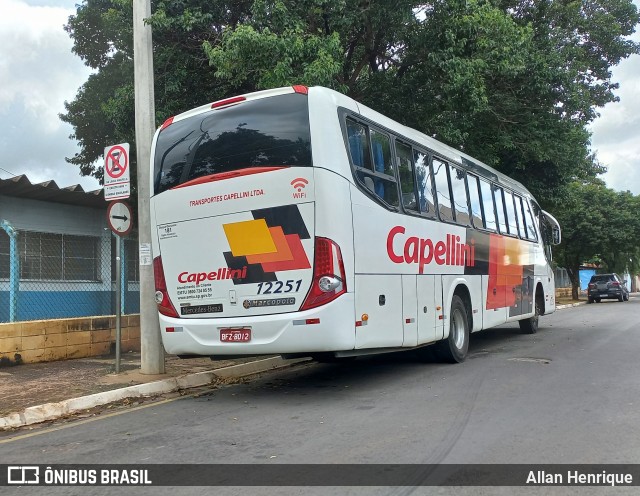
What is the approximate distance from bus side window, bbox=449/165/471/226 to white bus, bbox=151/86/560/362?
1.25m

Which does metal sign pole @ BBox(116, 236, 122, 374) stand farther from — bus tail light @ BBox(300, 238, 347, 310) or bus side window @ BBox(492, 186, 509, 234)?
Answer: bus side window @ BBox(492, 186, 509, 234)

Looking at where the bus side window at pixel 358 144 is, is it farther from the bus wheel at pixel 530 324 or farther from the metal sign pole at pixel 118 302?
the bus wheel at pixel 530 324

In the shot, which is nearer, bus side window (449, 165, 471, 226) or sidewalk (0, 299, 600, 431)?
sidewalk (0, 299, 600, 431)

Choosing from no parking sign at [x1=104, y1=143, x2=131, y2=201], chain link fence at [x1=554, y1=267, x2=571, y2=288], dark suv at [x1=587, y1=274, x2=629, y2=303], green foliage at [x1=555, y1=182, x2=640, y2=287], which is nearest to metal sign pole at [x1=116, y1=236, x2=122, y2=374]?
no parking sign at [x1=104, y1=143, x2=131, y2=201]

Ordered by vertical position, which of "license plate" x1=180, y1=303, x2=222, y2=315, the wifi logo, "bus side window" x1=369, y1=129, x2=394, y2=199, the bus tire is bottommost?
the bus tire

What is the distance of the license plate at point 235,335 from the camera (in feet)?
21.9

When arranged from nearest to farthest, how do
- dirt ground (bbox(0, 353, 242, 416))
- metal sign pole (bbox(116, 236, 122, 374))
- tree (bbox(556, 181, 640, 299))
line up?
1. dirt ground (bbox(0, 353, 242, 416))
2. metal sign pole (bbox(116, 236, 122, 374))
3. tree (bbox(556, 181, 640, 299))

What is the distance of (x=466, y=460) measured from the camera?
4438mm

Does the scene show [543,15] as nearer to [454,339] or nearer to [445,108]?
[445,108]

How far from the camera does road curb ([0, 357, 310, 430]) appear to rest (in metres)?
6.06

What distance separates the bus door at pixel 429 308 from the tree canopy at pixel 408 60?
12.4 ft

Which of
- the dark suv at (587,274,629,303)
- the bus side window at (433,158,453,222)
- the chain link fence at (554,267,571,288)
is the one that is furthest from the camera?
the chain link fence at (554,267,571,288)

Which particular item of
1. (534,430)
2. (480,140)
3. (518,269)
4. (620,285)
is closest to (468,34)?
(480,140)

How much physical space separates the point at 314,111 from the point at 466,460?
13.2ft
